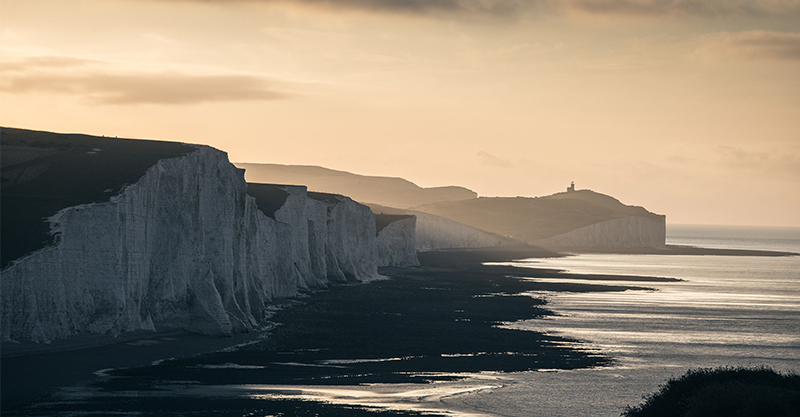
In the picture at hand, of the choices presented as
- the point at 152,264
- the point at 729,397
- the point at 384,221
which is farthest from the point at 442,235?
the point at 729,397

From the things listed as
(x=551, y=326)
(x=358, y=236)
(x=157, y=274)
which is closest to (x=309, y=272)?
(x=358, y=236)

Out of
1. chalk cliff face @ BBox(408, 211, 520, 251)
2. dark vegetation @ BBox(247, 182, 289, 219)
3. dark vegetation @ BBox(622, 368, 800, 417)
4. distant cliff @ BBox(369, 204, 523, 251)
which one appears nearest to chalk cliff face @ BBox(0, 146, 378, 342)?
dark vegetation @ BBox(247, 182, 289, 219)

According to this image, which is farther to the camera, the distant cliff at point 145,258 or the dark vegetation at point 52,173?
the dark vegetation at point 52,173

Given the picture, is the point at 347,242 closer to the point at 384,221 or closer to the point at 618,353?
the point at 384,221

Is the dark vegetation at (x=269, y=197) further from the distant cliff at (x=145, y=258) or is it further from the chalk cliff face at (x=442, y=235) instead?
the chalk cliff face at (x=442, y=235)

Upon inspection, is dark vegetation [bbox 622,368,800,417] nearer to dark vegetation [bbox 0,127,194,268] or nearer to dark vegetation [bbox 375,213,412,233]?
dark vegetation [bbox 0,127,194,268]

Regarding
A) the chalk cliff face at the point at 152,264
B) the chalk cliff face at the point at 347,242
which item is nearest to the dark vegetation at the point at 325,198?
the chalk cliff face at the point at 347,242

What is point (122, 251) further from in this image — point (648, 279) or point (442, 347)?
point (648, 279)
